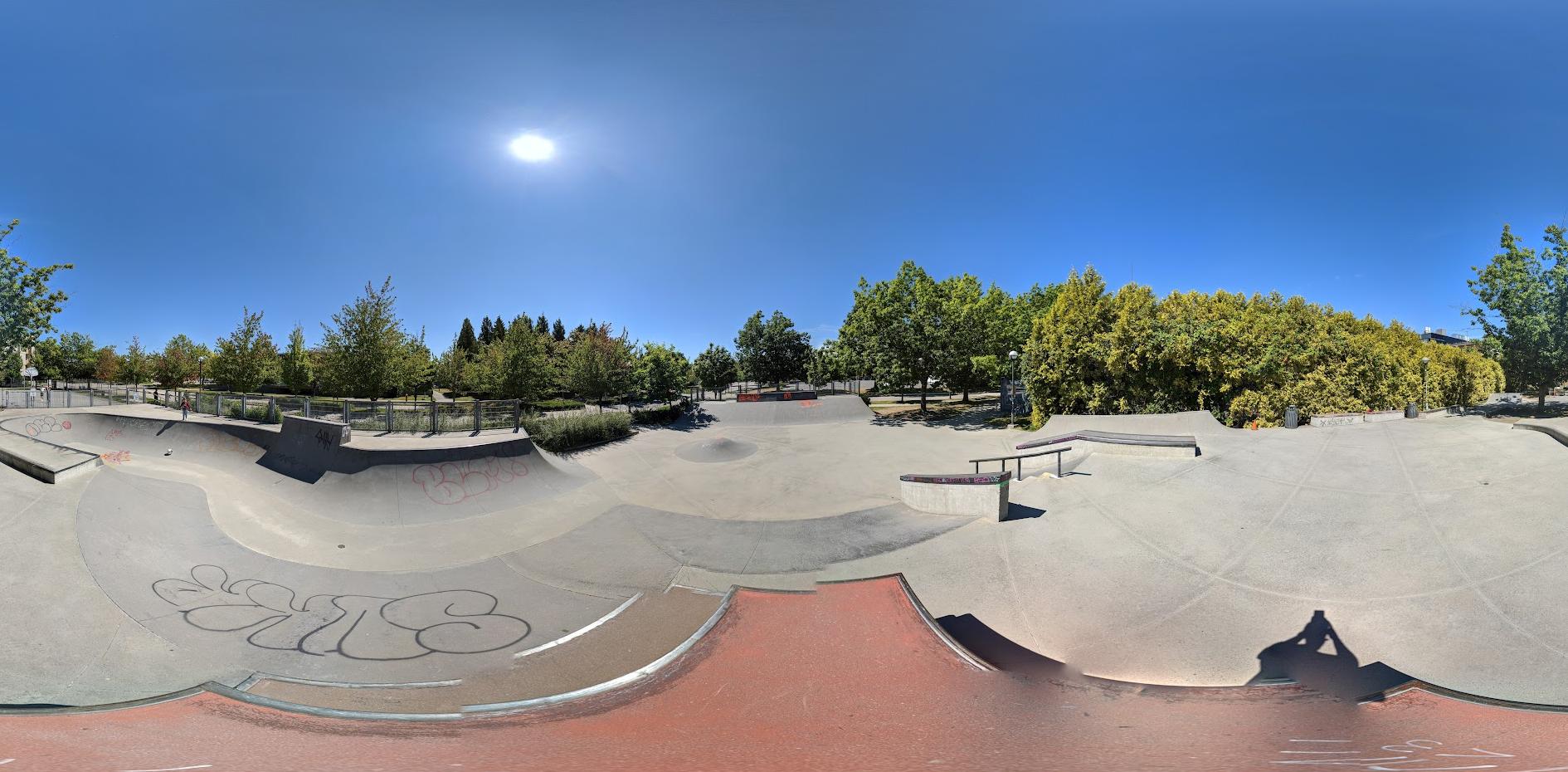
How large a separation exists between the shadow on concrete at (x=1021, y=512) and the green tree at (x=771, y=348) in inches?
1586

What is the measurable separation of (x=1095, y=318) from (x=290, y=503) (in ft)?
78.4

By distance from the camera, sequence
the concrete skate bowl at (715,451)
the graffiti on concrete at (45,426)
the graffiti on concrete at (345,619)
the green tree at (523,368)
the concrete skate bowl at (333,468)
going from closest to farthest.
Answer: the graffiti on concrete at (345,619) < the concrete skate bowl at (333,468) < the graffiti on concrete at (45,426) < the concrete skate bowl at (715,451) < the green tree at (523,368)

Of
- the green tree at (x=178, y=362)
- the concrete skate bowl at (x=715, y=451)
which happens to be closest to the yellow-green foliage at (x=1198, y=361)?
the concrete skate bowl at (x=715, y=451)

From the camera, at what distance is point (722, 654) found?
4.68 m

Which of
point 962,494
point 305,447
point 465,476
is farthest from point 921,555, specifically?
point 305,447

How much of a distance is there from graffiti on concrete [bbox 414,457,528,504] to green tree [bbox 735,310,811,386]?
37.2m

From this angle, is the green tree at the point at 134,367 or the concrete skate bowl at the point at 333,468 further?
the green tree at the point at 134,367

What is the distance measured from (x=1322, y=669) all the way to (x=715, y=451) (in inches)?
558

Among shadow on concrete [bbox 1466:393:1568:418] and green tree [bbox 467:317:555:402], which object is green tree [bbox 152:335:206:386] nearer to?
green tree [bbox 467:317:555:402]

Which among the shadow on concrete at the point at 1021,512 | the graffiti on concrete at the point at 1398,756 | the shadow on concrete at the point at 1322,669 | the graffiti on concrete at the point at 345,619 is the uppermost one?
the shadow on concrete at the point at 1021,512

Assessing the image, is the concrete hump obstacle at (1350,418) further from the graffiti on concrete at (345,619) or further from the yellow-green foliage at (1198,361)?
the graffiti on concrete at (345,619)

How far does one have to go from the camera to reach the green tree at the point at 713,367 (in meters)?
46.1

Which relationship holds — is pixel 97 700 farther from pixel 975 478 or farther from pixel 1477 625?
pixel 1477 625

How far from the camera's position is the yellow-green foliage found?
17484 mm
